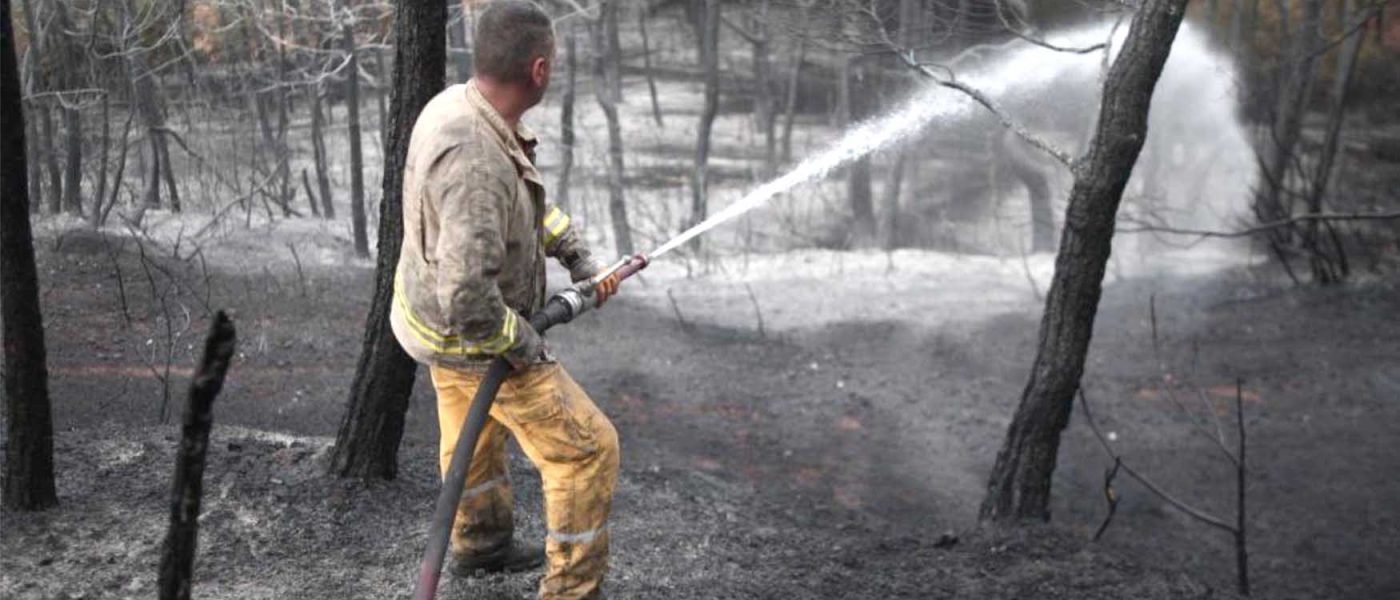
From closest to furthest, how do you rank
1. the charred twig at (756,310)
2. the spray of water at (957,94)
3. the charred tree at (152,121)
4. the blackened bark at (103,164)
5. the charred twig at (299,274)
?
the blackened bark at (103,164) → the charred tree at (152,121) → the spray of water at (957,94) → the charred twig at (299,274) → the charred twig at (756,310)

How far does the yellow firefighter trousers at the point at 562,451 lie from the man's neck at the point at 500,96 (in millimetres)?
760

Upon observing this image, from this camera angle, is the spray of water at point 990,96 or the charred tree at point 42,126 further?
the spray of water at point 990,96

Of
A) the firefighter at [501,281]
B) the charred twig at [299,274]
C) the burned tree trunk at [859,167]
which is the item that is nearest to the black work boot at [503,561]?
the firefighter at [501,281]

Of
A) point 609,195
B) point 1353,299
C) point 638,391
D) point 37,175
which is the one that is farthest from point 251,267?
point 1353,299

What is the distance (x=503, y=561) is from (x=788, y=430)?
4.21 meters

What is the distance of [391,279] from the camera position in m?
5.06

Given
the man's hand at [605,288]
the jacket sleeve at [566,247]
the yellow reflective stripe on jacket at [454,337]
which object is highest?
the jacket sleeve at [566,247]

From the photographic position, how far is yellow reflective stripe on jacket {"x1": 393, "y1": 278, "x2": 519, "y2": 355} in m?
3.65

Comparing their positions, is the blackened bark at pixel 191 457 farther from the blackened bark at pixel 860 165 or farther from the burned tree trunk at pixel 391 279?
the blackened bark at pixel 860 165

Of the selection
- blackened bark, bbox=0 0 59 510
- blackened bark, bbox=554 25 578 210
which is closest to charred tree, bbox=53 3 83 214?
blackened bark, bbox=0 0 59 510

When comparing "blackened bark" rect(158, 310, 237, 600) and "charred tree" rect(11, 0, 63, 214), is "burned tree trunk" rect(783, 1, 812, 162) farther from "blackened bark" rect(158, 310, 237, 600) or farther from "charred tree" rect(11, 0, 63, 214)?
"blackened bark" rect(158, 310, 237, 600)

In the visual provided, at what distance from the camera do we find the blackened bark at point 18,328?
4.27m

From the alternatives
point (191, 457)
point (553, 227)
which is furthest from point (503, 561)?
point (191, 457)

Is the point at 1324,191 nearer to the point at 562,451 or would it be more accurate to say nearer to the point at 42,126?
the point at 562,451
